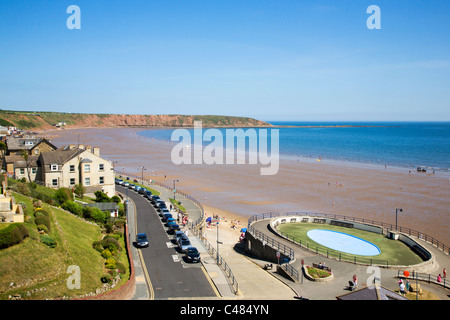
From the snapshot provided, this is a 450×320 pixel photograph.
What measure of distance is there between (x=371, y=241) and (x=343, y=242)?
252 cm

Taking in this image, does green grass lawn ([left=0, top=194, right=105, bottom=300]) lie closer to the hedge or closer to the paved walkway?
the hedge

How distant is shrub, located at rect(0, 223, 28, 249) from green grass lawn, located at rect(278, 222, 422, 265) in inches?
840

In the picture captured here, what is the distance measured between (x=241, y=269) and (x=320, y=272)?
6574 mm

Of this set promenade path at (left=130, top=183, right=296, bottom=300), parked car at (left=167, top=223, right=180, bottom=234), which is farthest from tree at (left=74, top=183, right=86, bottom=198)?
promenade path at (left=130, top=183, right=296, bottom=300)

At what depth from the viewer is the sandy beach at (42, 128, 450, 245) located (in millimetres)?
50688

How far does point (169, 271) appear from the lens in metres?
26.2

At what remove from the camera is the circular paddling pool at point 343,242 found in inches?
1146

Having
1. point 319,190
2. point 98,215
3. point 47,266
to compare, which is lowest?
point 319,190

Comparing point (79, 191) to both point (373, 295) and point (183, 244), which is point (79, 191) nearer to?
point (183, 244)

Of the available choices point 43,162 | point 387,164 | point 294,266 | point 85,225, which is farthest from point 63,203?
point 387,164

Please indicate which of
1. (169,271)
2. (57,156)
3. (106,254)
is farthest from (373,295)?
(57,156)

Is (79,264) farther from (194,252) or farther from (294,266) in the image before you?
(294,266)

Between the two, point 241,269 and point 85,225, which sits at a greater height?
point 85,225
